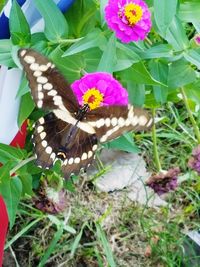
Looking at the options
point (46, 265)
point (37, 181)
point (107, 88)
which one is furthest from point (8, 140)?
point (46, 265)

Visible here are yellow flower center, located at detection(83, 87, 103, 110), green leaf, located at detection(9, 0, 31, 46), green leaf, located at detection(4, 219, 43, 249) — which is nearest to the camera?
yellow flower center, located at detection(83, 87, 103, 110)

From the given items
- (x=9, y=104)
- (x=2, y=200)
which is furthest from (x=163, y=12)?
(x=2, y=200)

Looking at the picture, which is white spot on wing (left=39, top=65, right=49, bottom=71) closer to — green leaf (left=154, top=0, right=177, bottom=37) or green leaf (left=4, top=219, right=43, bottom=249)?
green leaf (left=154, top=0, right=177, bottom=37)

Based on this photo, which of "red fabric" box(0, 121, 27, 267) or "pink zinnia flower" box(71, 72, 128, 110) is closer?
"pink zinnia flower" box(71, 72, 128, 110)

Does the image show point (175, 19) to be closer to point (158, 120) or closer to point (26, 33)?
point (26, 33)

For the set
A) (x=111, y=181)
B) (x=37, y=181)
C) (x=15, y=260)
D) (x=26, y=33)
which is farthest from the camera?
(x=111, y=181)

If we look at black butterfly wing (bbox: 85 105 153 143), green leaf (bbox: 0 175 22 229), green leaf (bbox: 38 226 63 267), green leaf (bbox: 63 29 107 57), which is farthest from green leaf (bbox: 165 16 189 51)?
green leaf (bbox: 38 226 63 267)
